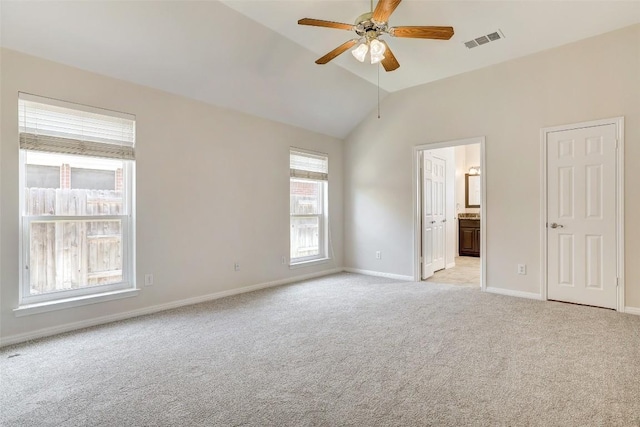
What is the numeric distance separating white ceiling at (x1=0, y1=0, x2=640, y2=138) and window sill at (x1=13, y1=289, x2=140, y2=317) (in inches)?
87.9

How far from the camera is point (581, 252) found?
3832 mm

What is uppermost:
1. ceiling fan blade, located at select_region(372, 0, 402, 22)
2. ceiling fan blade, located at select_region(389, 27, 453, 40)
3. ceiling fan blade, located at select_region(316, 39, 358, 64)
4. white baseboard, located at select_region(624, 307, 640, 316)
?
ceiling fan blade, located at select_region(316, 39, 358, 64)

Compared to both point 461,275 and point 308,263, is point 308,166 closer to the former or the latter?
point 308,263

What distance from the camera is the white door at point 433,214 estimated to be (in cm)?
531

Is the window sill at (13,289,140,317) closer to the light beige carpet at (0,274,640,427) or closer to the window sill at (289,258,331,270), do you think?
the light beige carpet at (0,274,640,427)

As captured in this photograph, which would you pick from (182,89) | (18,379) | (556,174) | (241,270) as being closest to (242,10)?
(182,89)

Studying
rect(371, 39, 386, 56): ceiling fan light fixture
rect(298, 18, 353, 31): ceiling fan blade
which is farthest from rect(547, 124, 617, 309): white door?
rect(298, 18, 353, 31): ceiling fan blade

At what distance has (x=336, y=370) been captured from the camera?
91.2 inches

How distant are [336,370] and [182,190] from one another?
273 centimetres

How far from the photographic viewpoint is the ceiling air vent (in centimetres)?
363

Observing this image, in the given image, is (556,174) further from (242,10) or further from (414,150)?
(242,10)

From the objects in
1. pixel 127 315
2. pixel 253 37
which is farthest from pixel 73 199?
pixel 253 37

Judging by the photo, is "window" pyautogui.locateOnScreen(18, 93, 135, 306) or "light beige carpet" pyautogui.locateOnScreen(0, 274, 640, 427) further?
"window" pyautogui.locateOnScreen(18, 93, 135, 306)

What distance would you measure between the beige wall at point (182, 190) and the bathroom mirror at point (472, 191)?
17.1 ft
